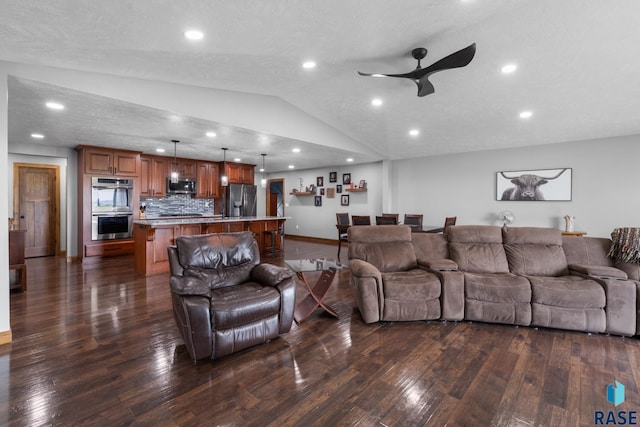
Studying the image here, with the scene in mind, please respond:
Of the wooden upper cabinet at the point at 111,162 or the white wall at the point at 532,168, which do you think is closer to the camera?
the white wall at the point at 532,168

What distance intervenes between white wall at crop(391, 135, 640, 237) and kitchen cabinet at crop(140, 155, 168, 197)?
19.0 feet

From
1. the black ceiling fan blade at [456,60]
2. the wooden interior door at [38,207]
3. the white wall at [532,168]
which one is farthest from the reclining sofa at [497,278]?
the wooden interior door at [38,207]

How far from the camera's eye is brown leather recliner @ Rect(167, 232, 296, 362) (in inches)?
85.2

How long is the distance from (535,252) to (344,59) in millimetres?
3063

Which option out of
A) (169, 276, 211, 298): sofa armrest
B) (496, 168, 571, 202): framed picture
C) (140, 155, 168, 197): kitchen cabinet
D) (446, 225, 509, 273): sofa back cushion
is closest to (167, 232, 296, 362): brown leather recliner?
(169, 276, 211, 298): sofa armrest

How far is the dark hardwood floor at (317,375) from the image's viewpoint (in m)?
1.65

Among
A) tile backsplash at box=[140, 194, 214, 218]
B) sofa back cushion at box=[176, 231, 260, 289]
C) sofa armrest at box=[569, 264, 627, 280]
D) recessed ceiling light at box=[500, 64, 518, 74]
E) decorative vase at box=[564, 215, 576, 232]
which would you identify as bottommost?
sofa armrest at box=[569, 264, 627, 280]

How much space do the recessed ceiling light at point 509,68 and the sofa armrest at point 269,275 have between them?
11.1ft

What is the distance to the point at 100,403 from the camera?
174cm

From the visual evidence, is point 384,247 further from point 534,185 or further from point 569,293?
point 534,185

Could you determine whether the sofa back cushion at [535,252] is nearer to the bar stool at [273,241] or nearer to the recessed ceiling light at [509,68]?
the recessed ceiling light at [509,68]

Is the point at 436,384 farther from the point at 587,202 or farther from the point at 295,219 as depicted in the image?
the point at 295,219

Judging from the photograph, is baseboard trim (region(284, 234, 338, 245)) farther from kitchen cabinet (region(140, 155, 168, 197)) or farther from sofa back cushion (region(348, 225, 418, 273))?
sofa back cushion (region(348, 225, 418, 273))

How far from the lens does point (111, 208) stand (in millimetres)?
6035
